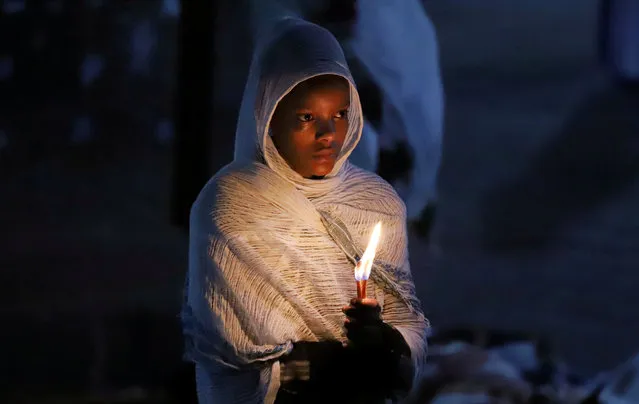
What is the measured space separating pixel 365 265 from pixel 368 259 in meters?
0.02

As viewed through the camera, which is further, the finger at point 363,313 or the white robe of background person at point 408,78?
the white robe of background person at point 408,78

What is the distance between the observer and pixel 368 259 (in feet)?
6.50

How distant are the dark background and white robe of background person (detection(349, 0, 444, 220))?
5 centimetres

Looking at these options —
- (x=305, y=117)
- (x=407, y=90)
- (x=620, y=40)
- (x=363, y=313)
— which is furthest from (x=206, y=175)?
(x=363, y=313)

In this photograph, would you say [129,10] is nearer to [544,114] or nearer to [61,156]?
[61,156]

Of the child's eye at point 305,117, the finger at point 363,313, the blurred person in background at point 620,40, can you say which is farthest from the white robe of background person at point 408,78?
the finger at point 363,313

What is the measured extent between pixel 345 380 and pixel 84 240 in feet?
6.07

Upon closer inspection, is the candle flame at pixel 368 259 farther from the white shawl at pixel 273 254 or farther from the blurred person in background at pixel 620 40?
the blurred person in background at pixel 620 40

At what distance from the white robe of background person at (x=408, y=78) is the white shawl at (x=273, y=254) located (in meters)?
1.27

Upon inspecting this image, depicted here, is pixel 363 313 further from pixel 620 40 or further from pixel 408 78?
pixel 620 40

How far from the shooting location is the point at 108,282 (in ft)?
11.8

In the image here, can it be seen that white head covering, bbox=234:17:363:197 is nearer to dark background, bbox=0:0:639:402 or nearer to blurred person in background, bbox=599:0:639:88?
dark background, bbox=0:0:639:402

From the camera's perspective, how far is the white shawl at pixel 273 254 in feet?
6.66

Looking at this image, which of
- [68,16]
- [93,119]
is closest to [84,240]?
[93,119]
